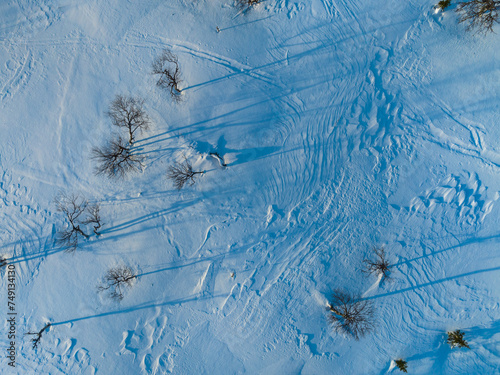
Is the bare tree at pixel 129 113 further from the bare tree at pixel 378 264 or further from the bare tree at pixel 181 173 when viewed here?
the bare tree at pixel 378 264

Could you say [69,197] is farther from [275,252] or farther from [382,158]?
[382,158]

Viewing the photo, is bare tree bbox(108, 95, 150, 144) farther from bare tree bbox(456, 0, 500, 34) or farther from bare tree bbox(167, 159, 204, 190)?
bare tree bbox(456, 0, 500, 34)

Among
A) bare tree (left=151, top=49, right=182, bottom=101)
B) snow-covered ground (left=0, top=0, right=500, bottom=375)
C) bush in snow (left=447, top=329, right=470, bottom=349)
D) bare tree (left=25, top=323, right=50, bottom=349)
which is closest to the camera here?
bush in snow (left=447, top=329, right=470, bottom=349)

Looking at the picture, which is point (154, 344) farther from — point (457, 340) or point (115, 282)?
point (457, 340)

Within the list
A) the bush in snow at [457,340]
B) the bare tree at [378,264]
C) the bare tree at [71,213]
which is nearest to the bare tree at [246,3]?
the bare tree at [71,213]

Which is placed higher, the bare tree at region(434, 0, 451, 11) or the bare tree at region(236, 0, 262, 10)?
the bare tree at region(236, 0, 262, 10)

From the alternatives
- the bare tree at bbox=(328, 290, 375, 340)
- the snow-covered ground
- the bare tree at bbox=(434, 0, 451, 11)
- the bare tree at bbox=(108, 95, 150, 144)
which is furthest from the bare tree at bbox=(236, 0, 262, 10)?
the bare tree at bbox=(328, 290, 375, 340)

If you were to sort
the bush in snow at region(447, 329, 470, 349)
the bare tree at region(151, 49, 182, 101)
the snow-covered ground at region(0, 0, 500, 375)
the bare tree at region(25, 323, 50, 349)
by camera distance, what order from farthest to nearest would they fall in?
the bare tree at region(151, 49, 182, 101)
the snow-covered ground at region(0, 0, 500, 375)
the bare tree at region(25, 323, 50, 349)
the bush in snow at region(447, 329, 470, 349)
